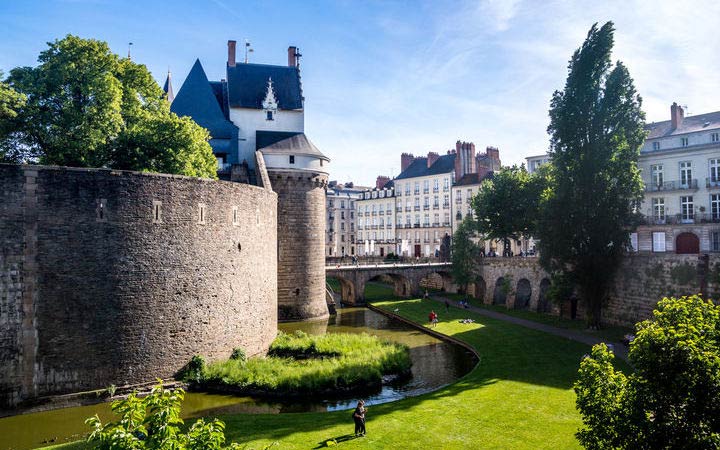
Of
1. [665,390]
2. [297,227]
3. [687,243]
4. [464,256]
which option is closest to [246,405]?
[665,390]

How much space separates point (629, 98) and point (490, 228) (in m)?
24.2

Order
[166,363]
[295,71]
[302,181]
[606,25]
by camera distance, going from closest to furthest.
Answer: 1. [166,363]
2. [606,25]
3. [302,181]
4. [295,71]

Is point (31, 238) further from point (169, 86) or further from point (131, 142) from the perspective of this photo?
point (169, 86)

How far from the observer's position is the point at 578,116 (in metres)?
31.6

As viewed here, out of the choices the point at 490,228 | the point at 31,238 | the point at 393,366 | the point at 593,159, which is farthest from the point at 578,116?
the point at 31,238

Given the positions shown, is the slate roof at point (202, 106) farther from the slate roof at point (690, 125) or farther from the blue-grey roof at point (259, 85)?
the slate roof at point (690, 125)

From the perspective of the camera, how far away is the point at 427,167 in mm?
79500

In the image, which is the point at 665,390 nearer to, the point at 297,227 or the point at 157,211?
the point at 157,211

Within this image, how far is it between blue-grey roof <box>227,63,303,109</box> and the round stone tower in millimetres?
5696

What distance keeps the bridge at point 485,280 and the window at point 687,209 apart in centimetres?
1375

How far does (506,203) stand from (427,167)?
2900 centimetres

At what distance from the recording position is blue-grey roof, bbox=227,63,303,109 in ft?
149

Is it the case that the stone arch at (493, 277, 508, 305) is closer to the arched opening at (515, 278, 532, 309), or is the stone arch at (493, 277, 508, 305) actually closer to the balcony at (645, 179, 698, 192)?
the arched opening at (515, 278, 532, 309)

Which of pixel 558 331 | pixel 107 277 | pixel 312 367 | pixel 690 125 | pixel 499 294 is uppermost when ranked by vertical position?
pixel 690 125
